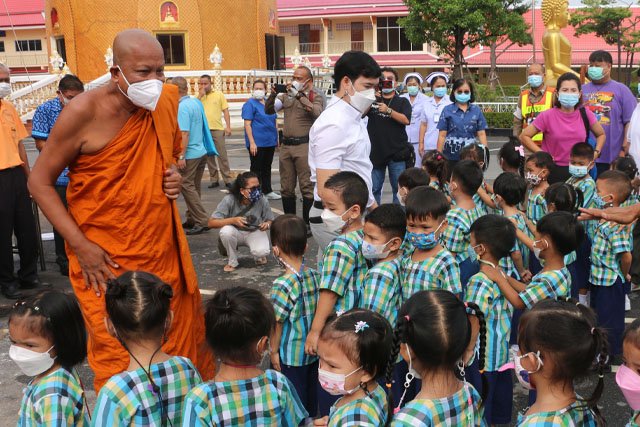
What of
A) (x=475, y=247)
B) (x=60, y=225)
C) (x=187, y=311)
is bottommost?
(x=187, y=311)

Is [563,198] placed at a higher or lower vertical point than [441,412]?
higher

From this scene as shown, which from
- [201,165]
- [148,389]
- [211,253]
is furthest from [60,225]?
[201,165]

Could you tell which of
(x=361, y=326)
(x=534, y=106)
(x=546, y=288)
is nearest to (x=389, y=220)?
(x=546, y=288)

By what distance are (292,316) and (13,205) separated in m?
3.64

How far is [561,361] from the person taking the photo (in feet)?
7.27

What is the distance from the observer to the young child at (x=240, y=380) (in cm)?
230

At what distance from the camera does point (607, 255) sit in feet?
14.3

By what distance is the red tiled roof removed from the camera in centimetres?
3897

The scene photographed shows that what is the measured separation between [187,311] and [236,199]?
9.87ft

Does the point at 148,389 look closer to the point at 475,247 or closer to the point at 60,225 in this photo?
the point at 60,225

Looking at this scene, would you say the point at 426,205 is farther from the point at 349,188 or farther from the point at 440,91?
the point at 440,91

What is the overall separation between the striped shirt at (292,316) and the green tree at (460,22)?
26.9m

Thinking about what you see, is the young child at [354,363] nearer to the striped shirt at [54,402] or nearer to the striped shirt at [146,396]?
the striped shirt at [146,396]

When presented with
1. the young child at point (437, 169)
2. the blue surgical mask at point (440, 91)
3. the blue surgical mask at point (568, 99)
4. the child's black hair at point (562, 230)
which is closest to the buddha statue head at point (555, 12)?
the blue surgical mask at point (440, 91)
